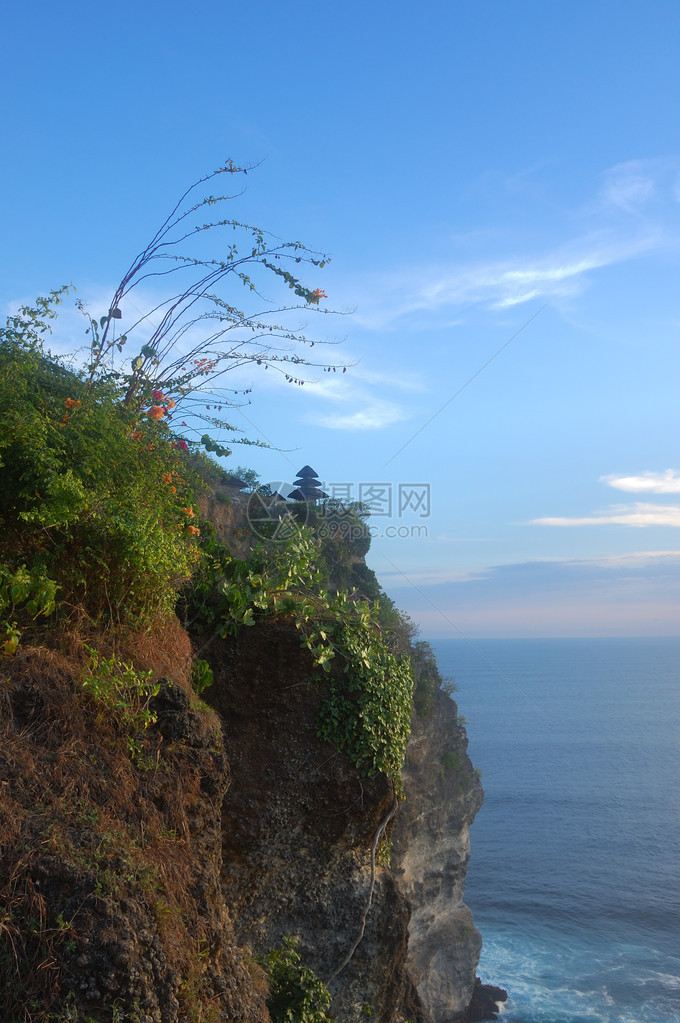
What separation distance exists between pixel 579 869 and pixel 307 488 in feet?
131

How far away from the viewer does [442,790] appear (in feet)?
98.9

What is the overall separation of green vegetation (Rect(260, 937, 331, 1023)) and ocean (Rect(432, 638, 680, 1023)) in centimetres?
3198

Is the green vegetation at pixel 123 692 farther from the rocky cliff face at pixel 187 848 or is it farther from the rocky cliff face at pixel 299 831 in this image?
the rocky cliff face at pixel 299 831

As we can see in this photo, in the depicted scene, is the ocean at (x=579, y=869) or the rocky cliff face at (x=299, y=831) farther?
the ocean at (x=579, y=869)

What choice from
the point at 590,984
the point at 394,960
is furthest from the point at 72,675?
the point at 590,984

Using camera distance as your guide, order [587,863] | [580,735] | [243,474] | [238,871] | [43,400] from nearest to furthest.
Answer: [43,400]
[238,871]
[243,474]
[587,863]
[580,735]

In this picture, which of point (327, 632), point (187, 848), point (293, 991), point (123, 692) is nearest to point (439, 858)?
point (293, 991)

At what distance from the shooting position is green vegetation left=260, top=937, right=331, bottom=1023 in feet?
19.7

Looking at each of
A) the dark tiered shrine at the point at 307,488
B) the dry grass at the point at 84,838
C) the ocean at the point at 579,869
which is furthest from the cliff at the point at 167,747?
the ocean at the point at 579,869

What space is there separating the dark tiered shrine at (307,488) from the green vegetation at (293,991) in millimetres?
19001

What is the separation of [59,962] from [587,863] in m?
56.6

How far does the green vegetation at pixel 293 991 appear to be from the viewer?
236 inches

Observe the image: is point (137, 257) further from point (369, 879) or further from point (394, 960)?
point (394, 960)

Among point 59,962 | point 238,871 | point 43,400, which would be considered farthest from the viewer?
point 238,871
